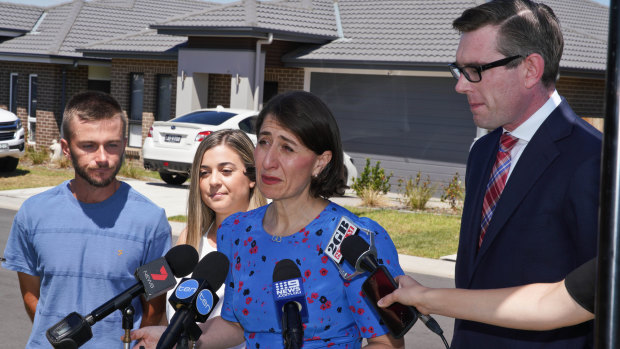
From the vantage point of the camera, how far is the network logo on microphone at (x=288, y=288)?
6.64ft

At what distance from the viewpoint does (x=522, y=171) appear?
104 inches

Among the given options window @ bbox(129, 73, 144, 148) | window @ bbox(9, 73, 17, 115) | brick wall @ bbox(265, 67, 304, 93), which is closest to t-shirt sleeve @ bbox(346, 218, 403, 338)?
brick wall @ bbox(265, 67, 304, 93)

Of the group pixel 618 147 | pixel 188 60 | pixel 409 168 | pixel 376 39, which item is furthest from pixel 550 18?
pixel 188 60

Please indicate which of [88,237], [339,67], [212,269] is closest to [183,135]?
[339,67]

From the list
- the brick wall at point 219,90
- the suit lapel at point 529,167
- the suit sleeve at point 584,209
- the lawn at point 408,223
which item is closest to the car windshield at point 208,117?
the lawn at point 408,223

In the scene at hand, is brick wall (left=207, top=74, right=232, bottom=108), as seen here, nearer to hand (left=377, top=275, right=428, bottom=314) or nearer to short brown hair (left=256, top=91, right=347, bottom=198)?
short brown hair (left=256, top=91, right=347, bottom=198)

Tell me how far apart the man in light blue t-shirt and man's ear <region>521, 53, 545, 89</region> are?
5.63ft

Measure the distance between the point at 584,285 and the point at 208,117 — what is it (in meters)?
15.7

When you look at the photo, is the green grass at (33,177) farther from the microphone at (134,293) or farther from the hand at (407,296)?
the hand at (407,296)

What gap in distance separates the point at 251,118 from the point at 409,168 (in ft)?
15.8

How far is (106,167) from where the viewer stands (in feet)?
10.9

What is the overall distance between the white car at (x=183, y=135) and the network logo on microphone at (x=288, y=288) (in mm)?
14424

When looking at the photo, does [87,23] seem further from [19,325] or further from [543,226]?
[543,226]

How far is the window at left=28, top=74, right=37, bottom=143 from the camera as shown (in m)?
27.5
